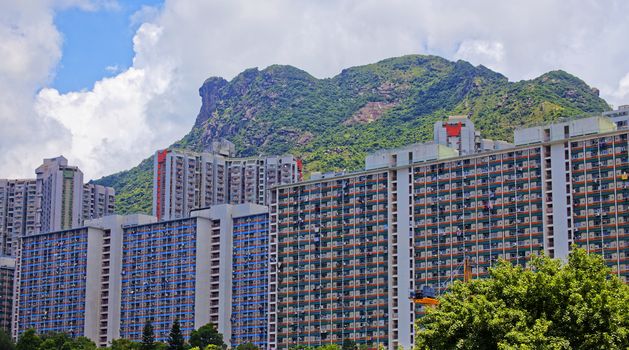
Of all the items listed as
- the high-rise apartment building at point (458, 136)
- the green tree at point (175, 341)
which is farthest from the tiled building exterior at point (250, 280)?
the high-rise apartment building at point (458, 136)

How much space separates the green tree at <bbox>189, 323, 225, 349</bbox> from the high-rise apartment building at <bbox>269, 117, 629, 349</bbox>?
7623 mm

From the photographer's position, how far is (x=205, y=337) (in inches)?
5827

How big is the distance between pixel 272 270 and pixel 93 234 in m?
39.8

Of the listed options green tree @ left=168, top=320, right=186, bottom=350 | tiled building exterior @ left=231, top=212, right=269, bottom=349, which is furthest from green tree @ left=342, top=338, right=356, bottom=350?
tiled building exterior @ left=231, top=212, right=269, bottom=349

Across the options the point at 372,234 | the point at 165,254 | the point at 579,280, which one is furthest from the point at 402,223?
the point at 579,280

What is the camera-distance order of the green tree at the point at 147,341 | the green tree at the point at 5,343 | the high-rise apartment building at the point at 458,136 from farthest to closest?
1. the high-rise apartment building at the point at 458,136
2. the green tree at the point at 5,343
3. the green tree at the point at 147,341

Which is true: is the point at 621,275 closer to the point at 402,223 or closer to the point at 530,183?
the point at 530,183

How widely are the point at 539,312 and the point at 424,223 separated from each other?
81.5 meters

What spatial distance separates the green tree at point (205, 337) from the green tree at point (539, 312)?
92.6 meters

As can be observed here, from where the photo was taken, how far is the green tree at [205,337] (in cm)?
14638

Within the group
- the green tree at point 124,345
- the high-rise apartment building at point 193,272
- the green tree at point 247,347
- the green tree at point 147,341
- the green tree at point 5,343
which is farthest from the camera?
the high-rise apartment building at point 193,272

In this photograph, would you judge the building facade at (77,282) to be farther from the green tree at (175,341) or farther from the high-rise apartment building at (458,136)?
the high-rise apartment building at (458,136)

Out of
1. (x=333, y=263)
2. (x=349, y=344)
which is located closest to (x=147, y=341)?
(x=333, y=263)

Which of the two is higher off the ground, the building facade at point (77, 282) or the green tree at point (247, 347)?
the building facade at point (77, 282)
